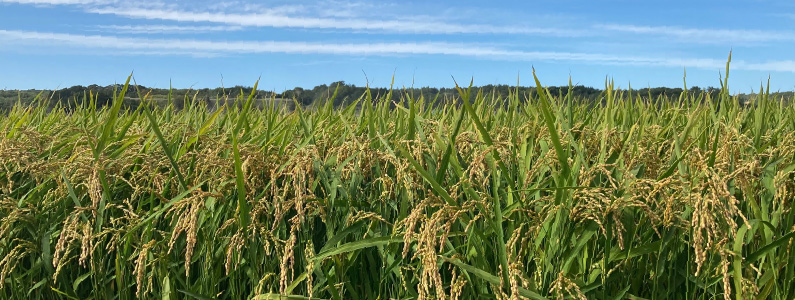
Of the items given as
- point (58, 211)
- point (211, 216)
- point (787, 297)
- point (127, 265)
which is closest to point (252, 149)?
point (211, 216)

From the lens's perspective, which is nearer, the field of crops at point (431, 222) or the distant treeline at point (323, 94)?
the field of crops at point (431, 222)

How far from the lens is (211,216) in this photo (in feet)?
8.41

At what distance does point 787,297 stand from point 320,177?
6.65 feet

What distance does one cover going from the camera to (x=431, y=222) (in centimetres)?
186

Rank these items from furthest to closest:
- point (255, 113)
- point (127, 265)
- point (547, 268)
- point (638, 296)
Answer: point (255, 113), point (127, 265), point (638, 296), point (547, 268)

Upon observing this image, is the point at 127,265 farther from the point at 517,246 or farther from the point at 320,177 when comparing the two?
the point at 517,246

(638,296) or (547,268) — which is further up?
(547,268)

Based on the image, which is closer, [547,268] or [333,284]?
[547,268]

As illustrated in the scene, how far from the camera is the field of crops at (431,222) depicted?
2.14 metres

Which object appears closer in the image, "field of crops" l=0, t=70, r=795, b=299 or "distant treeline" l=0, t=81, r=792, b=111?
"field of crops" l=0, t=70, r=795, b=299

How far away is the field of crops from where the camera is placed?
7.03 ft

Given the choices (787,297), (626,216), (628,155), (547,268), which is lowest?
(787,297)

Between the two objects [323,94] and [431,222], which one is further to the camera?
[323,94]

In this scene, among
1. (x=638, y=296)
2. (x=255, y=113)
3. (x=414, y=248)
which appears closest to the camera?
(x=414, y=248)
